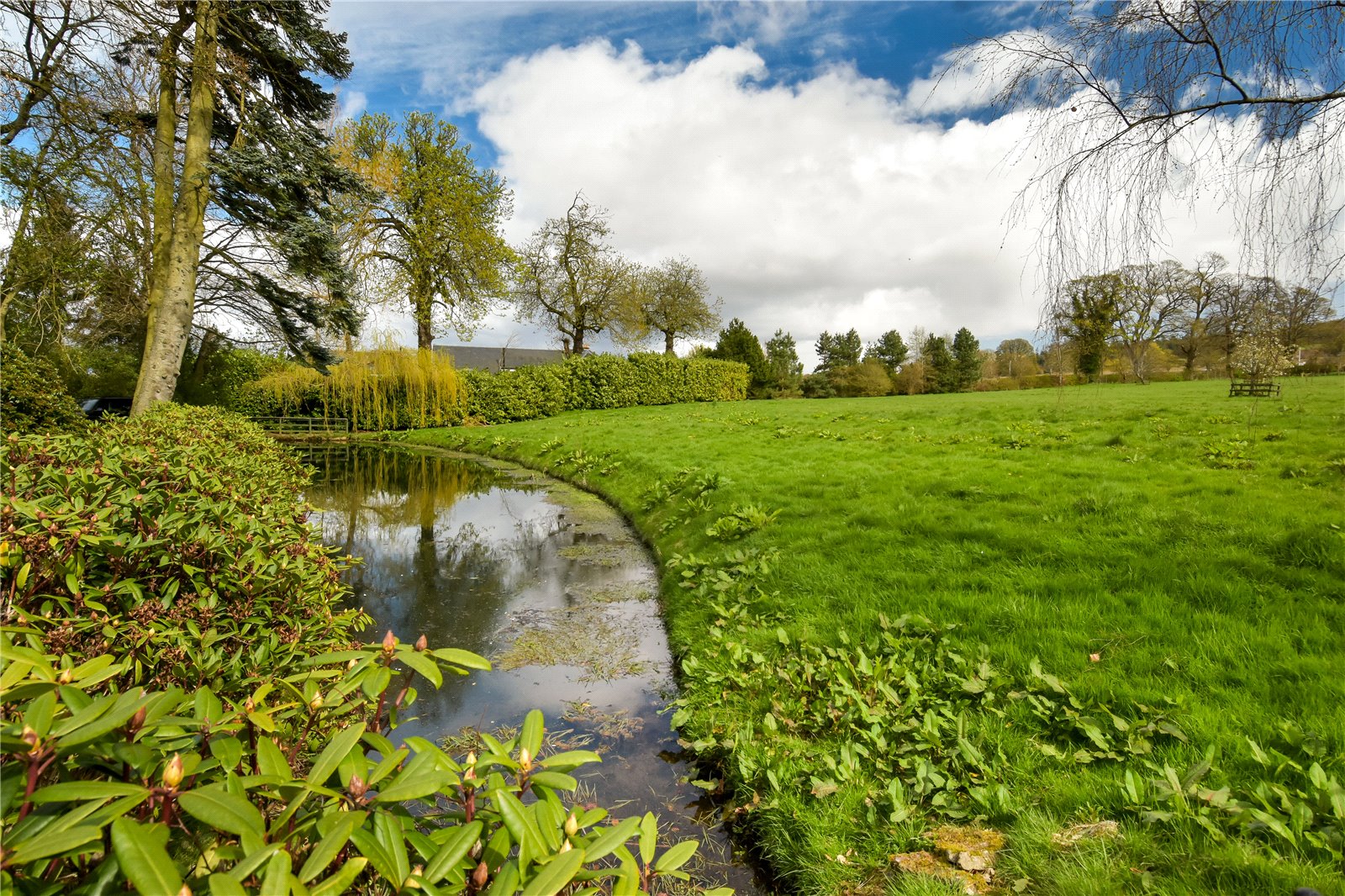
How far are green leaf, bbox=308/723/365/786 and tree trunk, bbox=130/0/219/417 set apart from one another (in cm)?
1049

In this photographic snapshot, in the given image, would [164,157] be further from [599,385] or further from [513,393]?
[599,385]

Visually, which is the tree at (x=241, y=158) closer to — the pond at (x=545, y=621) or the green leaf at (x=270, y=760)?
the pond at (x=545, y=621)

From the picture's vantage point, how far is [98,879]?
0.83 metres

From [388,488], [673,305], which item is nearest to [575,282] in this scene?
[673,305]

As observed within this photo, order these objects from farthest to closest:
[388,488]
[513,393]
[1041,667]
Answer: [513,393] → [388,488] → [1041,667]

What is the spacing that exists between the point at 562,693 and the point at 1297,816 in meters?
4.00

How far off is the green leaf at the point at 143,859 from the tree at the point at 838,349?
6019cm

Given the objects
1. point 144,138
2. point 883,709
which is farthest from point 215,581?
point 144,138

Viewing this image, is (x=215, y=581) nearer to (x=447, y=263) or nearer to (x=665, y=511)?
(x=665, y=511)

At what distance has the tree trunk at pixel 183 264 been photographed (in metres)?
9.03

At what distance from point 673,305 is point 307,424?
26.5 m

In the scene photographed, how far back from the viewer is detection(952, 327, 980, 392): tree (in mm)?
44750

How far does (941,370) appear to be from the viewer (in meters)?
45.1

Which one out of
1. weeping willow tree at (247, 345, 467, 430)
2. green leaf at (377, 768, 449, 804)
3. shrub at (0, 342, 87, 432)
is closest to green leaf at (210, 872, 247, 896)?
green leaf at (377, 768, 449, 804)
